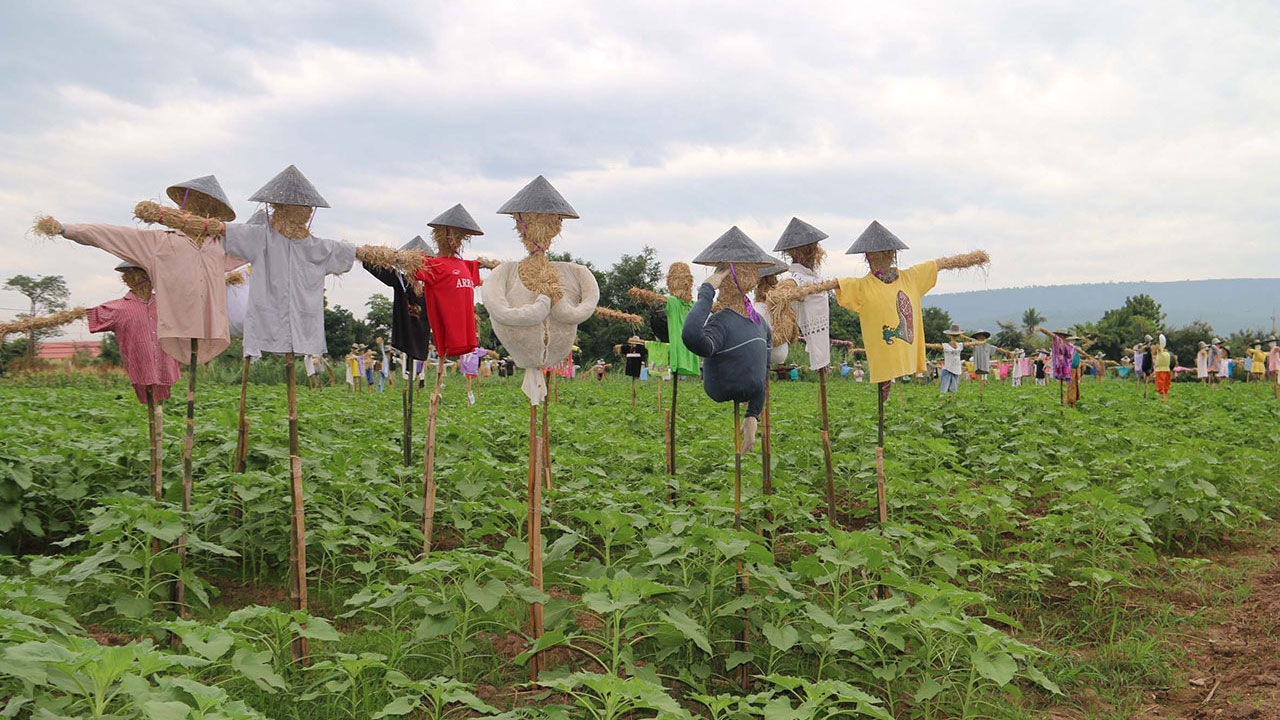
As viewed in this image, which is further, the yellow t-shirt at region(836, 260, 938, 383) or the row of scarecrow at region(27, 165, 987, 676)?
the yellow t-shirt at region(836, 260, 938, 383)

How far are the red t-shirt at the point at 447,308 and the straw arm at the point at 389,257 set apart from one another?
0.65m

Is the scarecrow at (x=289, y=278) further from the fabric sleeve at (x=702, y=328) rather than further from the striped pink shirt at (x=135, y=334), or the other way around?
the fabric sleeve at (x=702, y=328)

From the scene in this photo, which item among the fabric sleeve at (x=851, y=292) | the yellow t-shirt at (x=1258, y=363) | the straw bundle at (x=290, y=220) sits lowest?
the yellow t-shirt at (x=1258, y=363)

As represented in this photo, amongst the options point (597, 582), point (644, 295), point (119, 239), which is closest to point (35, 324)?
point (119, 239)

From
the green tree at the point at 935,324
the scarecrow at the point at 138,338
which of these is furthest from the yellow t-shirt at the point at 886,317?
the green tree at the point at 935,324

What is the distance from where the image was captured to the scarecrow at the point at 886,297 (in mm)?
5918

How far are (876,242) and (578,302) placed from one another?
8.42 ft

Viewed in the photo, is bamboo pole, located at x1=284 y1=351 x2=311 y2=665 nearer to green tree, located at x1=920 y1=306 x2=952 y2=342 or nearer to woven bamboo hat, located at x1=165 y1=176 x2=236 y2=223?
woven bamboo hat, located at x1=165 y1=176 x2=236 y2=223

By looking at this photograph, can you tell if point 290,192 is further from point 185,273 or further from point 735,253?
point 735,253

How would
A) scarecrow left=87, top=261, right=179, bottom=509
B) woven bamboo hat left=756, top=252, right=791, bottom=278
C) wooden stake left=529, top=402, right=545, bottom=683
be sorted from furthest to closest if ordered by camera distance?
scarecrow left=87, top=261, right=179, bottom=509 < woven bamboo hat left=756, top=252, right=791, bottom=278 < wooden stake left=529, top=402, right=545, bottom=683

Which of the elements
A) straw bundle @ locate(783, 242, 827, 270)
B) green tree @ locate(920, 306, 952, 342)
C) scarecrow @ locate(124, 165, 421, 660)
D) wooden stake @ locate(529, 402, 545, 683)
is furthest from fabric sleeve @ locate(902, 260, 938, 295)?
green tree @ locate(920, 306, 952, 342)

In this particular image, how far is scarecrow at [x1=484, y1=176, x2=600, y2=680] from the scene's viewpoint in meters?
4.48

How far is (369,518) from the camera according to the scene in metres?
5.90

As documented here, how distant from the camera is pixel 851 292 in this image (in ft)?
19.4
